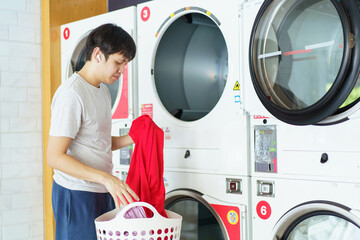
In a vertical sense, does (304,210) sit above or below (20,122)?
below

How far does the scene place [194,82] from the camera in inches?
108

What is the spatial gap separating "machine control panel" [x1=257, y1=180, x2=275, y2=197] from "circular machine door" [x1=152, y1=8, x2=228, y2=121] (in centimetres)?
65

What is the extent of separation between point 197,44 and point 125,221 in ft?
4.45

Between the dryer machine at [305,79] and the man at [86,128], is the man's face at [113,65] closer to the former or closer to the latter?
the man at [86,128]

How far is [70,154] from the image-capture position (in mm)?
1970

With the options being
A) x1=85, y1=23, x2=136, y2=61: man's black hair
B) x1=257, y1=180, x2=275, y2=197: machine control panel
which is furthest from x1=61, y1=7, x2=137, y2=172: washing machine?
x1=257, y1=180, x2=275, y2=197: machine control panel

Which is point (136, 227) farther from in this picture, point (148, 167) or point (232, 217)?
point (232, 217)

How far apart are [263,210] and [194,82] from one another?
38.0 inches

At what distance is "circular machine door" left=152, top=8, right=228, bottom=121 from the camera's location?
2641 millimetres

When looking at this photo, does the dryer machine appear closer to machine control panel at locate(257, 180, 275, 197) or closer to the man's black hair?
machine control panel at locate(257, 180, 275, 197)

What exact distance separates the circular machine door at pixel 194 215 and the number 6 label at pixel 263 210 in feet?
1.01

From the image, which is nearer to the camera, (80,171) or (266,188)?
(80,171)

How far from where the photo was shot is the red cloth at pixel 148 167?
2.09 metres

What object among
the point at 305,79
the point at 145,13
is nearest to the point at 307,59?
the point at 305,79
